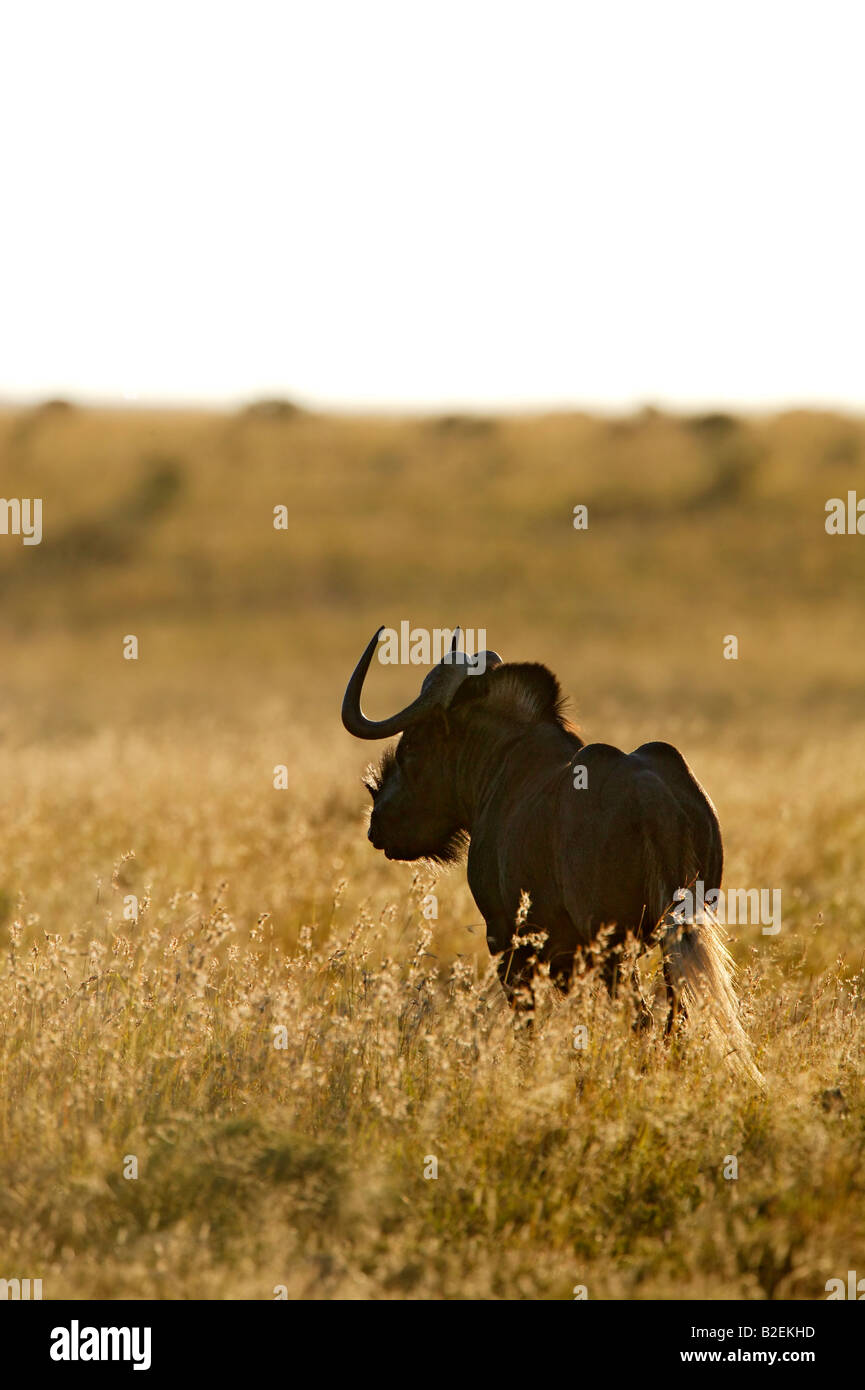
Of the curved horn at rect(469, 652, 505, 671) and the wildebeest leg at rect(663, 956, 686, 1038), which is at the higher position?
the curved horn at rect(469, 652, 505, 671)

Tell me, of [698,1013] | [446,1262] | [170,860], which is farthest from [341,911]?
[446,1262]

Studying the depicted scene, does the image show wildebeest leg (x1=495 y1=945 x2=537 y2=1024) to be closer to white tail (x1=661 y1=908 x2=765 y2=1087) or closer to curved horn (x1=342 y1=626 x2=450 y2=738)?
white tail (x1=661 y1=908 x2=765 y2=1087)

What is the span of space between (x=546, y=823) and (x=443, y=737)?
0.88 m

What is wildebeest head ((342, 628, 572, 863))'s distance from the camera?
6586 millimetres

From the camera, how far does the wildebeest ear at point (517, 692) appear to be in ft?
21.9

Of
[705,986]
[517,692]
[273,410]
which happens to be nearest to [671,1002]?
[705,986]

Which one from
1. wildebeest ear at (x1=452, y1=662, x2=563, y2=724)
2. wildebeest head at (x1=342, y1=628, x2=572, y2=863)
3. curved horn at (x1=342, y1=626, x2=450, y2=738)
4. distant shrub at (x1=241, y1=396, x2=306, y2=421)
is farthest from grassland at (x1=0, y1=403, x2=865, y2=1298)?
distant shrub at (x1=241, y1=396, x2=306, y2=421)

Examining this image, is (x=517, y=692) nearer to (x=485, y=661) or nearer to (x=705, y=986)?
(x=485, y=661)

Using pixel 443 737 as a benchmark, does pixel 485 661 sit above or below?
above

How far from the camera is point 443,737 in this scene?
6855 millimetres

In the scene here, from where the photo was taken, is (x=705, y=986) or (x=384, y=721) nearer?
(x=705, y=986)

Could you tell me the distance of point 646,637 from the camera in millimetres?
34438

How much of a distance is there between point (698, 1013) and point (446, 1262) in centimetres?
154

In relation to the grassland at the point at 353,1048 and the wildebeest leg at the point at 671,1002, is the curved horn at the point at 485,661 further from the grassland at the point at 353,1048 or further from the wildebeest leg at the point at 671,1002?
the wildebeest leg at the point at 671,1002
